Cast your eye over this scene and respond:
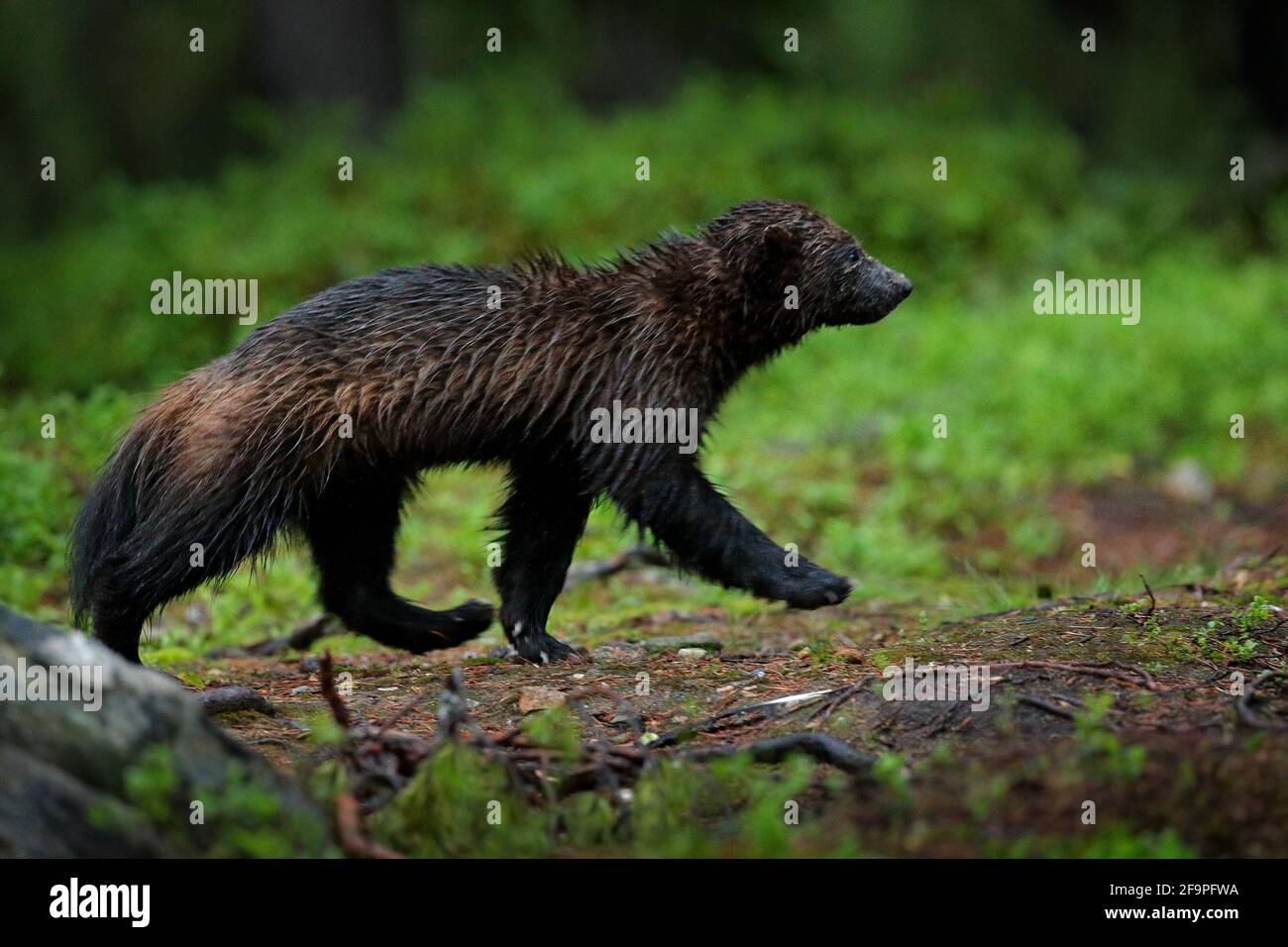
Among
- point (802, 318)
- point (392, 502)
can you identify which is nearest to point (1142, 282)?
point (802, 318)

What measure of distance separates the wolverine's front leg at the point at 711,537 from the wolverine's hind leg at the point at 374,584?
1.20 metres

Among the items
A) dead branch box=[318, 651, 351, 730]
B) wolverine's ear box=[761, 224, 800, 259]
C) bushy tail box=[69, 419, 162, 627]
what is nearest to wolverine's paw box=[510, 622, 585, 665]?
bushy tail box=[69, 419, 162, 627]

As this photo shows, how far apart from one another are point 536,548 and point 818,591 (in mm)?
1410

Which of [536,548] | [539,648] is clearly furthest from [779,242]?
[539,648]

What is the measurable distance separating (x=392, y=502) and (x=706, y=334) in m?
1.61

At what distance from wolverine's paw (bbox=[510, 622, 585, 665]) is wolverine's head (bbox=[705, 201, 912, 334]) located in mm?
1745

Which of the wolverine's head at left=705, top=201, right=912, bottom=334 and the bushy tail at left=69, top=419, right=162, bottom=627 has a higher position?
the wolverine's head at left=705, top=201, right=912, bottom=334

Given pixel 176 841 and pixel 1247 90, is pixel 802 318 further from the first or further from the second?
pixel 1247 90

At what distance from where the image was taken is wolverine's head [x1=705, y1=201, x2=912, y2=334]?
22.5ft

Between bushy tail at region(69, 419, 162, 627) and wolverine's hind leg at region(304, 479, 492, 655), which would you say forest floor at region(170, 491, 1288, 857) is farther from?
bushy tail at region(69, 419, 162, 627)

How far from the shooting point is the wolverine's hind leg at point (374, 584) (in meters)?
7.00

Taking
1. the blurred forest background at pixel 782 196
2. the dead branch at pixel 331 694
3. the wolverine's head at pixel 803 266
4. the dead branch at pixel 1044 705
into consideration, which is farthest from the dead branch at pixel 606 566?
the dead branch at pixel 331 694

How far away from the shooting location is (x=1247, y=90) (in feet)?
58.8

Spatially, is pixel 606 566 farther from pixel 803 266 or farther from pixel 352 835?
pixel 352 835
